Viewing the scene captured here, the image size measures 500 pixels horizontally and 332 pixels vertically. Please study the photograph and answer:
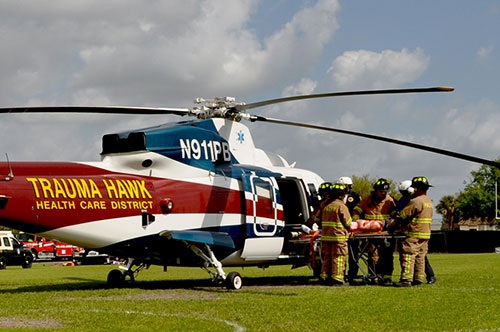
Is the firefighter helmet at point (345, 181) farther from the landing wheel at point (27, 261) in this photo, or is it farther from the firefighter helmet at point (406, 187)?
the landing wheel at point (27, 261)

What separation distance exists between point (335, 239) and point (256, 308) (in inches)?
206

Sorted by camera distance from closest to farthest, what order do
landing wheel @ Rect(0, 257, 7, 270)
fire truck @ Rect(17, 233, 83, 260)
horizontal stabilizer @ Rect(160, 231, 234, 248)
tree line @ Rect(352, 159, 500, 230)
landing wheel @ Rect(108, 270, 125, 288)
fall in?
horizontal stabilizer @ Rect(160, 231, 234, 248) < landing wheel @ Rect(108, 270, 125, 288) < landing wheel @ Rect(0, 257, 7, 270) < fire truck @ Rect(17, 233, 83, 260) < tree line @ Rect(352, 159, 500, 230)

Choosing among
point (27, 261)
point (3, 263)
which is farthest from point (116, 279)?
point (27, 261)

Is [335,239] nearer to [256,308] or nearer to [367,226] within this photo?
[367,226]

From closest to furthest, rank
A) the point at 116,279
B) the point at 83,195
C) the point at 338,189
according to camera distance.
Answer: the point at 83,195 < the point at 338,189 < the point at 116,279

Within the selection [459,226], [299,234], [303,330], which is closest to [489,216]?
[459,226]

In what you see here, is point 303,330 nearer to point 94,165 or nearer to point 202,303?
point 202,303

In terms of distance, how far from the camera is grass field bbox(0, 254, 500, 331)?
11.8 m

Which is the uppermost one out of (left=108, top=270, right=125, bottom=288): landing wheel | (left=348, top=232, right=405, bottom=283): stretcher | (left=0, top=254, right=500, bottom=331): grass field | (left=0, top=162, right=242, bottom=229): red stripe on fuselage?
(left=0, top=162, right=242, bottom=229): red stripe on fuselage

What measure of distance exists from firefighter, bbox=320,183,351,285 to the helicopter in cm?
169

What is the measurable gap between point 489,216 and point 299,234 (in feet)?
321

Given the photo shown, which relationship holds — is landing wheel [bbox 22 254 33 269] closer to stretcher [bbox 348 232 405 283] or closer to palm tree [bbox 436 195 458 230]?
stretcher [bbox 348 232 405 283]

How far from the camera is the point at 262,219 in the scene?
2020 cm

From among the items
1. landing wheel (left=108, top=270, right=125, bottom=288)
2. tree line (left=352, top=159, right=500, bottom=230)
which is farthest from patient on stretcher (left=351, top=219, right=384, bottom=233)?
tree line (left=352, top=159, right=500, bottom=230)
